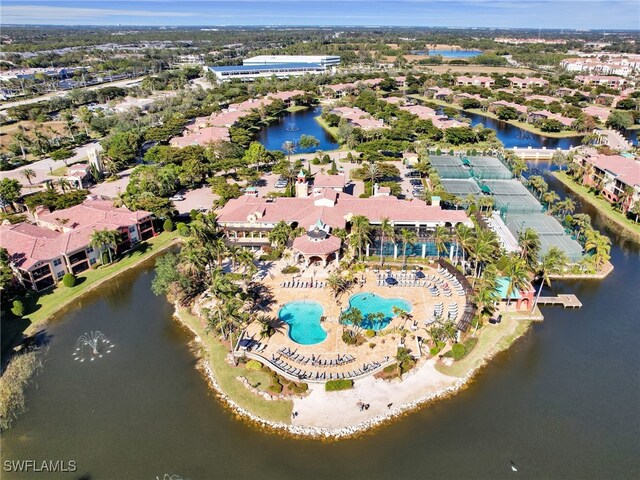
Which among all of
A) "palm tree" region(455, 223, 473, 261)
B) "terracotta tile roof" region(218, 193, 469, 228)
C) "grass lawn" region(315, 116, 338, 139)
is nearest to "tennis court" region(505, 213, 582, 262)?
"terracotta tile roof" region(218, 193, 469, 228)

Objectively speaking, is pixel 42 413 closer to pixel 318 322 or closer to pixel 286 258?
pixel 318 322

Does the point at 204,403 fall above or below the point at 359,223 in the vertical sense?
below

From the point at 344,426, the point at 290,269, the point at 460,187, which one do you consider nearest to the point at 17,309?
the point at 290,269

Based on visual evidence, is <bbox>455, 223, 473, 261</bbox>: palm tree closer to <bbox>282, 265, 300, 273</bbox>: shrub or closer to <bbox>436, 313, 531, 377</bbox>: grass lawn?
<bbox>436, 313, 531, 377</bbox>: grass lawn

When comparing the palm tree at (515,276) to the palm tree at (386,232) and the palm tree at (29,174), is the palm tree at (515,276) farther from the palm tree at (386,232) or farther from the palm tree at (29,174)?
the palm tree at (29,174)

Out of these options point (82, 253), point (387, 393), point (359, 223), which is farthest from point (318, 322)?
point (82, 253)

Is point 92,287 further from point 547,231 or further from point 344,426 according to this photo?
point 547,231
